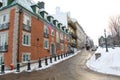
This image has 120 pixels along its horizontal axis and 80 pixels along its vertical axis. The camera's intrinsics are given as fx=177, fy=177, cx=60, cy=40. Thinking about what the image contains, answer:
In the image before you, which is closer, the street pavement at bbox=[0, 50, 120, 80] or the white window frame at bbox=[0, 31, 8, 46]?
the street pavement at bbox=[0, 50, 120, 80]

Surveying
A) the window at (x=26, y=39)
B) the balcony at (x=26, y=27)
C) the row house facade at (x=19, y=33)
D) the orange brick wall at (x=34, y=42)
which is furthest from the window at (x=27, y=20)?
the window at (x=26, y=39)

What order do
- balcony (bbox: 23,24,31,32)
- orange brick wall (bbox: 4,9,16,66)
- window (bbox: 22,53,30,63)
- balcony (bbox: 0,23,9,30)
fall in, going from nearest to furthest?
orange brick wall (bbox: 4,9,16,66) → balcony (bbox: 0,23,9,30) → window (bbox: 22,53,30,63) → balcony (bbox: 23,24,31,32)

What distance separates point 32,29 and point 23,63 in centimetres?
600

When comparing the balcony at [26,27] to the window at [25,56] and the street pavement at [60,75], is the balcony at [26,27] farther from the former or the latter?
the street pavement at [60,75]

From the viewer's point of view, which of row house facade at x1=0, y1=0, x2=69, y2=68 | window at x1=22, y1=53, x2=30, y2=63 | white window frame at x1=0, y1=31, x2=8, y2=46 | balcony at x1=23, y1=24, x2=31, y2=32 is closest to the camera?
row house facade at x1=0, y1=0, x2=69, y2=68

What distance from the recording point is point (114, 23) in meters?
43.5

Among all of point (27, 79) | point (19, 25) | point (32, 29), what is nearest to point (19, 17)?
point (19, 25)

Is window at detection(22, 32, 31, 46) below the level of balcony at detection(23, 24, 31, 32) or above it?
below

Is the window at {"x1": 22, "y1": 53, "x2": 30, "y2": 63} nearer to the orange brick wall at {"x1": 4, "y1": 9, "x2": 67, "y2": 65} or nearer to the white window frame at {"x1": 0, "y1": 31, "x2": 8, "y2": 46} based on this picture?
the orange brick wall at {"x1": 4, "y1": 9, "x2": 67, "y2": 65}

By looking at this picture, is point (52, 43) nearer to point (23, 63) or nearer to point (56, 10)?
point (23, 63)

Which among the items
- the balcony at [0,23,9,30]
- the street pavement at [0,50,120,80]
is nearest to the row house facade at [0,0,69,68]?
the balcony at [0,23,9,30]

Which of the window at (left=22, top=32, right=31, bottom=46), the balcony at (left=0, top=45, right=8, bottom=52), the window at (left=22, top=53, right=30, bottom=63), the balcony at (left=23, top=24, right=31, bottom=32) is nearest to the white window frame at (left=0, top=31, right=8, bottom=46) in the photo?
the balcony at (left=0, top=45, right=8, bottom=52)

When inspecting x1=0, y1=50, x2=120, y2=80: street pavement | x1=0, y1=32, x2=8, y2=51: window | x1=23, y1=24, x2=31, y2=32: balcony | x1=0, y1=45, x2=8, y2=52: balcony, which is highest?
x1=23, y1=24, x2=31, y2=32: balcony

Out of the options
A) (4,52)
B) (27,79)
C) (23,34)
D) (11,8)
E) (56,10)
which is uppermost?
(56,10)
